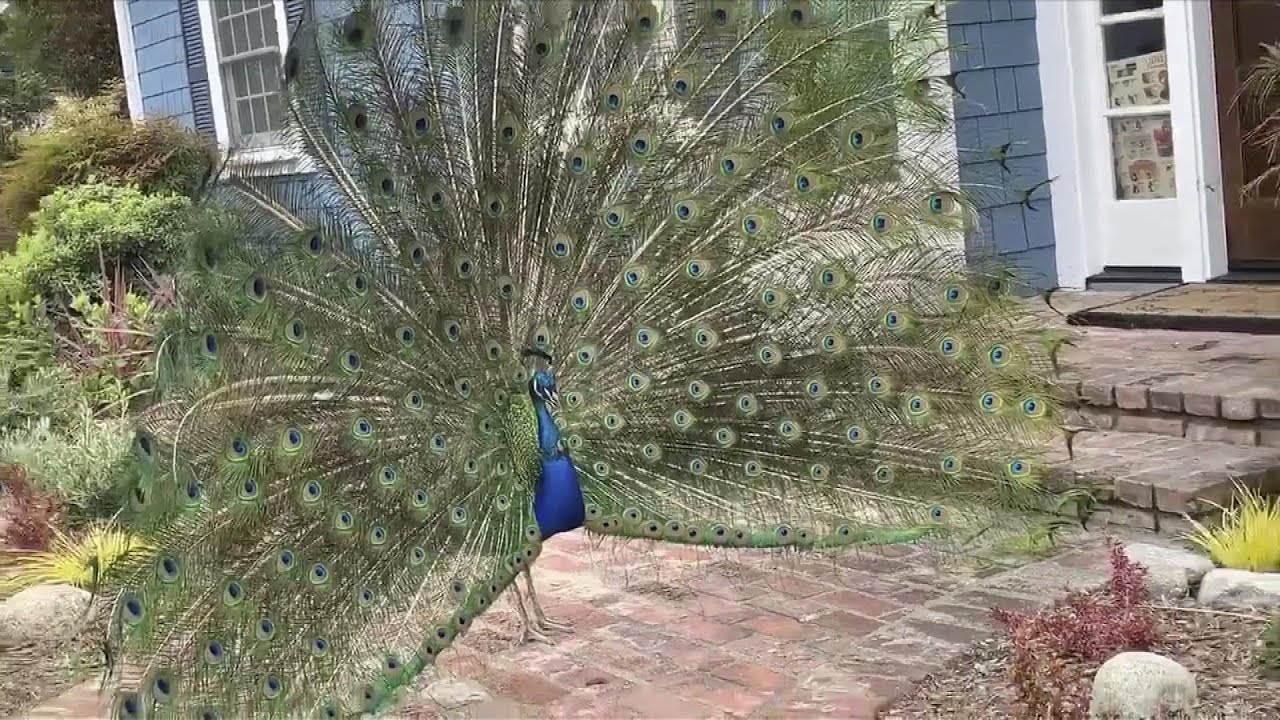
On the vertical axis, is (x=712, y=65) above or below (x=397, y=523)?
above

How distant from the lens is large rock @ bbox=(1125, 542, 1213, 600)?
4469 millimetres

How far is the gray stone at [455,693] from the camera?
431cm

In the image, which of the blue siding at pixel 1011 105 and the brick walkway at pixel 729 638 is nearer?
the brick walkway at pixel 729 638

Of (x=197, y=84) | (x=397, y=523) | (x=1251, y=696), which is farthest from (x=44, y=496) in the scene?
(x=197, y=84)

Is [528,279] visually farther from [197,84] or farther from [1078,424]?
[197,84]

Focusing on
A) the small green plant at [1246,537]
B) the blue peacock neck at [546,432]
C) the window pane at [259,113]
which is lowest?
the small green plant at [1246,537]

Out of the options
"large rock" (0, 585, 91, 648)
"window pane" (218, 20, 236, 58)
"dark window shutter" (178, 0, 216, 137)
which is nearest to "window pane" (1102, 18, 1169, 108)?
"large rock" (0, 585, 91, 648)

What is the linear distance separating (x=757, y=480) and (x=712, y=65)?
127 centimetres

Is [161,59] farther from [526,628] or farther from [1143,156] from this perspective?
[526,628]

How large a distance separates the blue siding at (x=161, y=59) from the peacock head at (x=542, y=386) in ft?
30.1

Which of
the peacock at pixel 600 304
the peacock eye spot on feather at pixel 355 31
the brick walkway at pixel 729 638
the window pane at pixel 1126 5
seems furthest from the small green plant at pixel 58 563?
the window pane at pixel 1126 5

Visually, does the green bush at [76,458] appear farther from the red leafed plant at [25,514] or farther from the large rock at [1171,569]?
the large rock at [1171,569]

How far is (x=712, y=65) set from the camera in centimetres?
406

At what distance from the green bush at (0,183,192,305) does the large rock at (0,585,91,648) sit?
4.46 m
